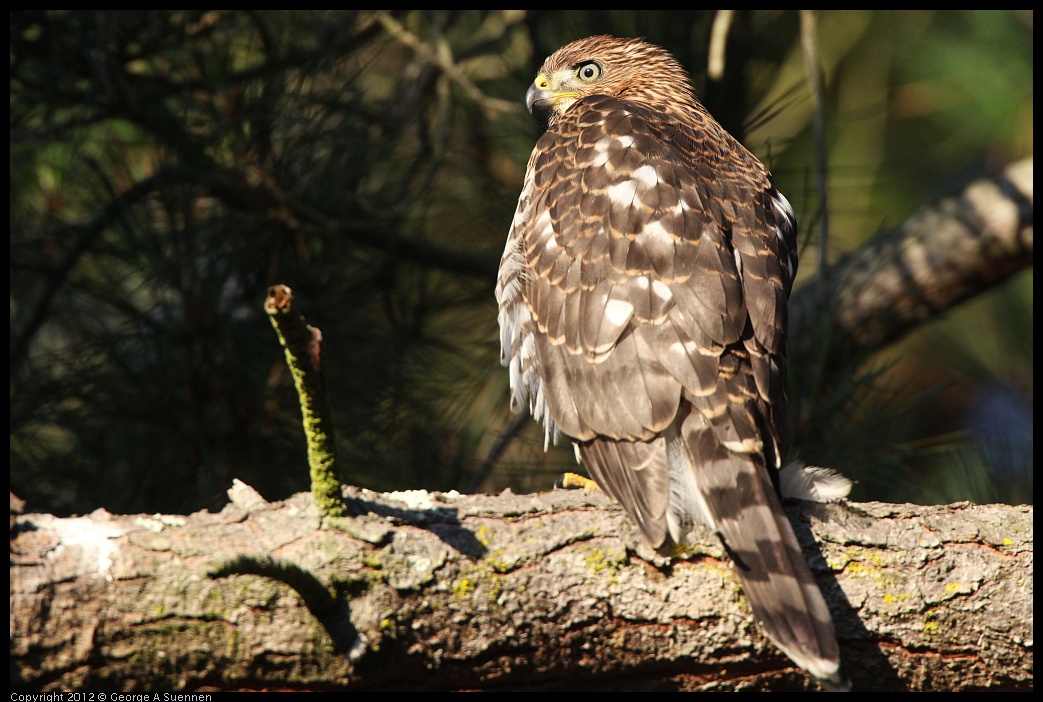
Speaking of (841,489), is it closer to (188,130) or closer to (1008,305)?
(188,130)

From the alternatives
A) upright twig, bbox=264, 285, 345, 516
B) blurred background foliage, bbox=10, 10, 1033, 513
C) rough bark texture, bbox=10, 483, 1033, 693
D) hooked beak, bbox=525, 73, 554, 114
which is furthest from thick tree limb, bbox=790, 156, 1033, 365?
upright twig, bbox=264, 285, 345, 516

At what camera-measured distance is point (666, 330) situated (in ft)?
8.54

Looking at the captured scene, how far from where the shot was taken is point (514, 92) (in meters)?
4.89

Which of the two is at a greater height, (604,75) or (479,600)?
(604,75)

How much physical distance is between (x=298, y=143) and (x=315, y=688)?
254 cm

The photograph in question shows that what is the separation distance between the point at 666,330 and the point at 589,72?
1.83m

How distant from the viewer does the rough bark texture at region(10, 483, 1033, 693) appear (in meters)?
1.93

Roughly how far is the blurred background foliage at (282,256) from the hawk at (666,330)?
901 mm

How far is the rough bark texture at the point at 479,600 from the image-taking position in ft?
6.32

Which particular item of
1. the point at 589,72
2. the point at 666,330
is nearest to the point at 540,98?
the point at 589,72

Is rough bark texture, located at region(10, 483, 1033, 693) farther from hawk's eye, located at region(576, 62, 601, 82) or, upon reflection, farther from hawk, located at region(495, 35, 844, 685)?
hawk's eye, located at region(576, 62, 601, 82)

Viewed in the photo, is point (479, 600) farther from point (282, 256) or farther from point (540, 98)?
point (540, 98)

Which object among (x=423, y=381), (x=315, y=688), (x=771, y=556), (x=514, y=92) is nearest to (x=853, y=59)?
(x=514, y=92)

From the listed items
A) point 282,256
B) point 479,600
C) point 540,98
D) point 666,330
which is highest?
point 540,98
